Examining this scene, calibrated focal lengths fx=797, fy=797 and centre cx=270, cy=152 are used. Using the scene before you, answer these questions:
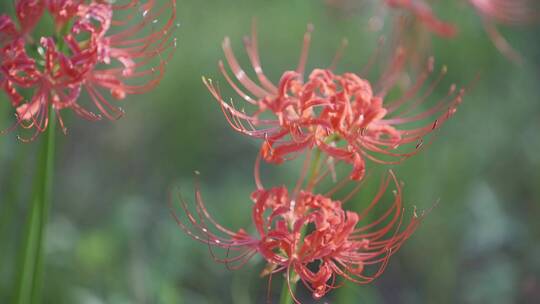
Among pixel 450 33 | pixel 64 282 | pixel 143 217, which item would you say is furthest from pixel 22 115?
pixel 143 217

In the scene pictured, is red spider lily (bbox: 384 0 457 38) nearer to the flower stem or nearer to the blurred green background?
the blurred green background

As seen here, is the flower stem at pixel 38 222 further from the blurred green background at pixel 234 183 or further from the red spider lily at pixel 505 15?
the red spider lily at pixel 505 15

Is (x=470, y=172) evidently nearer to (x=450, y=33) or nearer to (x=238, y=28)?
(x=450, y=33)

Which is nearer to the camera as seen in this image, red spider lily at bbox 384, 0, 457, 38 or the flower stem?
the flower stem

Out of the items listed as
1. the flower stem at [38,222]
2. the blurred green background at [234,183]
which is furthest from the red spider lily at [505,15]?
the flower stem at [38,222]

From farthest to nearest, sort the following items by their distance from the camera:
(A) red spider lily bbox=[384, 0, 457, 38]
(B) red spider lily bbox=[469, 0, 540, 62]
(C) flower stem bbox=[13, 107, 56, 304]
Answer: (B) red spider lily bbox=[469, 0, 540, 62]
(A) red spider lily bbox=[384, 0, 457, 38]
(C) flower stem bbox=[13, 107, 56, 304]

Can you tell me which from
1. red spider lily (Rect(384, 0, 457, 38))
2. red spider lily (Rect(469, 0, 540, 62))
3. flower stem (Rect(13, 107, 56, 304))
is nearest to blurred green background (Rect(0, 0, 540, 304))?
red spider lily (Rect(469, 0, 540, 62))
